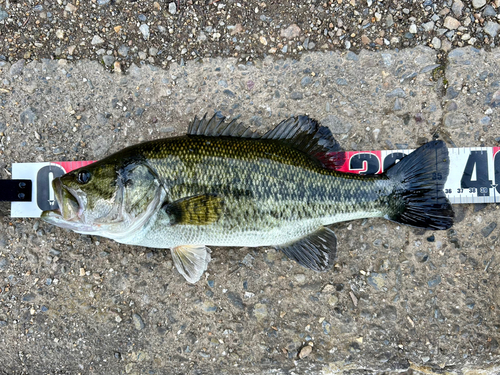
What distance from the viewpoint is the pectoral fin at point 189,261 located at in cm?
278

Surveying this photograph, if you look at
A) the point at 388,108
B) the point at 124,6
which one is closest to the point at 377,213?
the point at 388,108

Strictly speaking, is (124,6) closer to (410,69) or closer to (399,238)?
(410,69)

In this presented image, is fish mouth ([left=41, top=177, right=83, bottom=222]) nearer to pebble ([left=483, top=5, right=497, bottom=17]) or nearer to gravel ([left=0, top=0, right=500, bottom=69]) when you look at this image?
gravel ([left=0, top=0, right=500, bottom=69])

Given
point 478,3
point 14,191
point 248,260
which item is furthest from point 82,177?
point 478,3

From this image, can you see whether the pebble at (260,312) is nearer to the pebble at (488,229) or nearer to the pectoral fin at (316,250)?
the pectoral fin at (316,250)

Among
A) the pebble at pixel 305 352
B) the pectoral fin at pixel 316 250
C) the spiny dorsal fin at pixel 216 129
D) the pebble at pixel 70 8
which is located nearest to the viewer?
the spiny dorsal fin at pixel 216 129

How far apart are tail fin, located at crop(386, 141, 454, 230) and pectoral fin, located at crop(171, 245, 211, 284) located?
1590 mm

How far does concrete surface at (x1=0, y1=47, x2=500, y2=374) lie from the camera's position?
2959mm

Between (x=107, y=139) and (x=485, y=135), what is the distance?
3.39 meters

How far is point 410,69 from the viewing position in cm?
309

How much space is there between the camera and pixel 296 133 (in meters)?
2.75

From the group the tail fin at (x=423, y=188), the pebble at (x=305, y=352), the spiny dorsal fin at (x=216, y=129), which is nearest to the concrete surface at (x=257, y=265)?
the pebble at (x=305, y=352)

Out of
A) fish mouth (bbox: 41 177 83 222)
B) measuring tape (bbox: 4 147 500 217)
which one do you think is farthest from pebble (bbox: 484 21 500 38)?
fish mouth (bbox: 41 177 83 222)

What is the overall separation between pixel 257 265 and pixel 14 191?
2.23 metres
